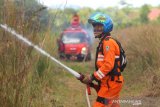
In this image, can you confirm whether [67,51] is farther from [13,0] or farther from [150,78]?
[13,0]

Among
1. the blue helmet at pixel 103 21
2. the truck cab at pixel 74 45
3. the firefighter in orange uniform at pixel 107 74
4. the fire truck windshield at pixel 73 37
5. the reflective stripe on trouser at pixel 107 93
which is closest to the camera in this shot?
the firefighter in orange uniform at pixel 107 74

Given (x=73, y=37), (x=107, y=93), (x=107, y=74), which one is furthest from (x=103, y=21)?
(x=73, y=37)

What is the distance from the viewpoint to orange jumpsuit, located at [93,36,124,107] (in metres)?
6.23

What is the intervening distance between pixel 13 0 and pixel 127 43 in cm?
874

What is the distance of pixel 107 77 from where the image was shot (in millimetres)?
6359

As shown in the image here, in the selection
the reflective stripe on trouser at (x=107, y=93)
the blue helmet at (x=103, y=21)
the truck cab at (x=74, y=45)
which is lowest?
the truck cab at (x=74, y=45)

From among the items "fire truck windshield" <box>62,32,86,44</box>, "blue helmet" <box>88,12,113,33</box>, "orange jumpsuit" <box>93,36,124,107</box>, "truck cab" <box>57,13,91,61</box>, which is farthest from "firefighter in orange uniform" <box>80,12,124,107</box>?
"fire truck windshield" <box>62,32,86,44</box>

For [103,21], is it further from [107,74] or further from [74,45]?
[74,45]

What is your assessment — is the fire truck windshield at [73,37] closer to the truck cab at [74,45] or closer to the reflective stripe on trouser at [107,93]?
the truck cab at [74,45]

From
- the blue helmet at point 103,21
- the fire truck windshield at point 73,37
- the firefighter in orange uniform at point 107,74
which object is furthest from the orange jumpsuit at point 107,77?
the fire truck windshield at point 73,37

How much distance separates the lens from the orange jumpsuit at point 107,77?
6.23 meters

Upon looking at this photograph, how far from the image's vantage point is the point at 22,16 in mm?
6566

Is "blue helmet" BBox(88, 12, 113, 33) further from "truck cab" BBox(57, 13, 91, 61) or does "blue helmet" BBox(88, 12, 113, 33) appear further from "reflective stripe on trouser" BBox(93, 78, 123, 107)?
"truck cab" BBox(57, 13, 91, 61)

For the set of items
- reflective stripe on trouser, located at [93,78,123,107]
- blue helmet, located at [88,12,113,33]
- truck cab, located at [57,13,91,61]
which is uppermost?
blue helmet, located at [88,12,113,33]
